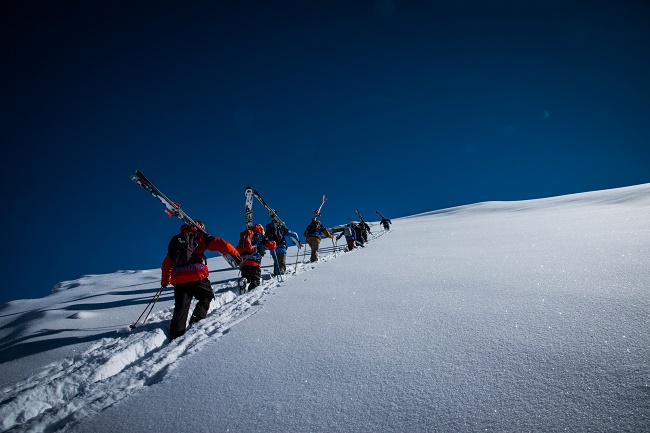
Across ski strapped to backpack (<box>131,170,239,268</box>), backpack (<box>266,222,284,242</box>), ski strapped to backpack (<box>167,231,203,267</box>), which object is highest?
ski strapped to backpack (<box>131,170,239,268</box>)

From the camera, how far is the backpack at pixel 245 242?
7.66m

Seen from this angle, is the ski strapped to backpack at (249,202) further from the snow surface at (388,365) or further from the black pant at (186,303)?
the snow surface at (388,365)

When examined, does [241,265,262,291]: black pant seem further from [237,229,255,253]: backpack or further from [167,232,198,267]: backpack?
[167,232,198,267]: backpack

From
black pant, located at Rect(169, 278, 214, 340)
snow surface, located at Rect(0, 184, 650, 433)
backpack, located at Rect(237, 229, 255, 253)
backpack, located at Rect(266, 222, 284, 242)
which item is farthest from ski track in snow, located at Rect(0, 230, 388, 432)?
backpack, located at Rect(266, 222, 284, 242)

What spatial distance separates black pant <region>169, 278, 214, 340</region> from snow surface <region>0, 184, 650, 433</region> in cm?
38

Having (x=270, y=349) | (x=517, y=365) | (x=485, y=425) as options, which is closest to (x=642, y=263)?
(x=517, y=365)

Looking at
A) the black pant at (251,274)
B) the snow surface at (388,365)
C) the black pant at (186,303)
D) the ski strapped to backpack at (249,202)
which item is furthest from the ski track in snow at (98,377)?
the ski strapped to backpack at (249,202)

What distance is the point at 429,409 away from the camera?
1.60 meters

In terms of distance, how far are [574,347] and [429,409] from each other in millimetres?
1301

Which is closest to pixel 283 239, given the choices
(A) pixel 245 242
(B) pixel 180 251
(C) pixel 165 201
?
(A) pixel 245 242

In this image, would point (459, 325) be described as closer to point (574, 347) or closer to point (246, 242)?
point (574, 347)

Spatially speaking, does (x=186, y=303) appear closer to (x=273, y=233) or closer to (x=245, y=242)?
(x=245, y=242)

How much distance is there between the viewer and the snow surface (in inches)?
61.1

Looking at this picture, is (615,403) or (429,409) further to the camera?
(429,409)
